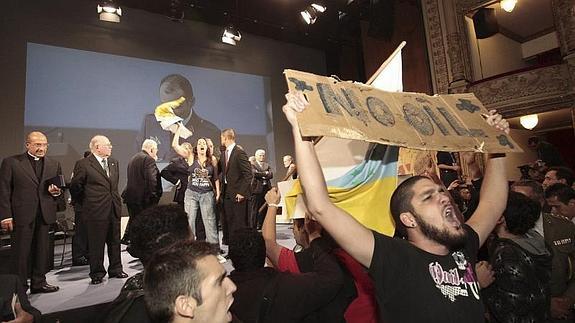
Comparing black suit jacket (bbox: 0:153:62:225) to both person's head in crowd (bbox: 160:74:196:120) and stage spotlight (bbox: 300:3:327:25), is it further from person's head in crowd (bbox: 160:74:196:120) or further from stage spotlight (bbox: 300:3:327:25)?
stage spotlight (bbox: 300:3:327:25)

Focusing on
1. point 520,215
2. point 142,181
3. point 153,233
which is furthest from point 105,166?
point 520,215

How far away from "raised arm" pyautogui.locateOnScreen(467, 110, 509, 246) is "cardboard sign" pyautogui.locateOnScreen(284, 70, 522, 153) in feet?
0.25

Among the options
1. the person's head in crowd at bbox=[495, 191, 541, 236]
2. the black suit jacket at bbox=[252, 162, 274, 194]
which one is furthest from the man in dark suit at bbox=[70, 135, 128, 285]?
the person's head in crowd at bbox=[495, 191, 541, 236]

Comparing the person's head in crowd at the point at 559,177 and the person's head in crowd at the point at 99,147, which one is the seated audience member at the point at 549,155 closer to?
the person's head in crowd at the point at 559,177

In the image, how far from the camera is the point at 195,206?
4254 mm

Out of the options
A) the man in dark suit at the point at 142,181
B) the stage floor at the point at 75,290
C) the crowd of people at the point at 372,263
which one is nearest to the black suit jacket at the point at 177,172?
the man in dark suit at the point at 142,181

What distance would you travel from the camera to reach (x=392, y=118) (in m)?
1.30

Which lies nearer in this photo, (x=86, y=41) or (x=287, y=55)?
(x=86, y=41)

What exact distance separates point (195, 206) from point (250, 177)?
0.74 m

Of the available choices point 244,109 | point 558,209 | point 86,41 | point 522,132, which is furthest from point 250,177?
point 522,132

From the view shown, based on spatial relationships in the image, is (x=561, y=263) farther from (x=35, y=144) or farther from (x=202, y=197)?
(x=35, y=144)

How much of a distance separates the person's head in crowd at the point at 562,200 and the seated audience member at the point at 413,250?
182 centimetres

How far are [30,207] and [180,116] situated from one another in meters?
4.05

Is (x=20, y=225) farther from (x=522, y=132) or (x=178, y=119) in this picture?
(x=522, y=132)
